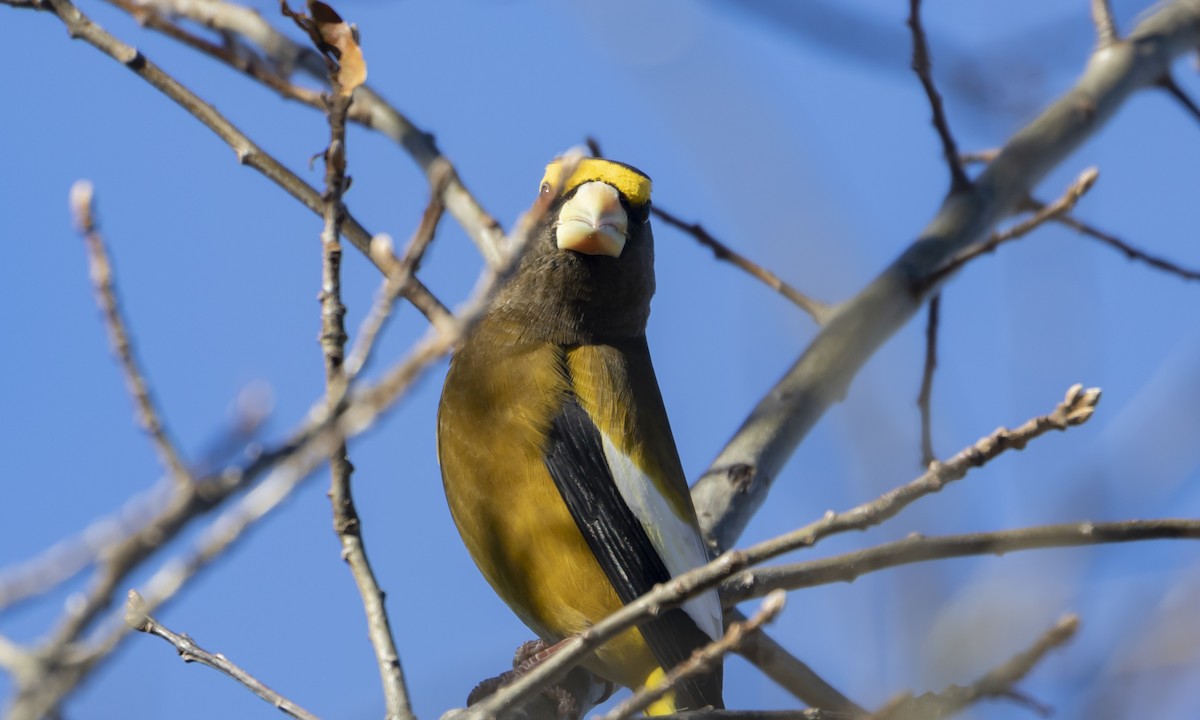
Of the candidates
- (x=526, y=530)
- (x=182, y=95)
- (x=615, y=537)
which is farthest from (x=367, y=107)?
(x=615, y=537)

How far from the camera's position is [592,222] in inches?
154

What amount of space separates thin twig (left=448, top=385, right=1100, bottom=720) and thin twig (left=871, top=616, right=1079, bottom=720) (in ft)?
0.79

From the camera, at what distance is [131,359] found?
1539 mm

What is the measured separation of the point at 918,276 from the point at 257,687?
273cm

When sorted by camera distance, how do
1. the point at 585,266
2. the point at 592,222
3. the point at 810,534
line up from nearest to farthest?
the point at 810,534 → the point at 592,222 → the point at 585,266

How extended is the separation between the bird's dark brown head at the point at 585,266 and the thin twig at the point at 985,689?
2406mm

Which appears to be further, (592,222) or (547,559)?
(592,222)

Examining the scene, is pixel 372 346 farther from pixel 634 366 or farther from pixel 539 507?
pixel 634 366

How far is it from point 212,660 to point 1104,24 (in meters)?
3.81

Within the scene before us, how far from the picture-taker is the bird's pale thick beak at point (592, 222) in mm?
3920

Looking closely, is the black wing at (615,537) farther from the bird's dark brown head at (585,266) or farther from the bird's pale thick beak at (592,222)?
the bird's pale thick beak at (592,222)

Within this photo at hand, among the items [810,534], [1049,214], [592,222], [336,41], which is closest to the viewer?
[810,534]

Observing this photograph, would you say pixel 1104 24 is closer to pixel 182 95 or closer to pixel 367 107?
pixel 367 107

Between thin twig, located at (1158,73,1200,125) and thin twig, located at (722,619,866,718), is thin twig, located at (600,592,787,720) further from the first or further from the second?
thin twig, located at (1158,73,1200,125)
